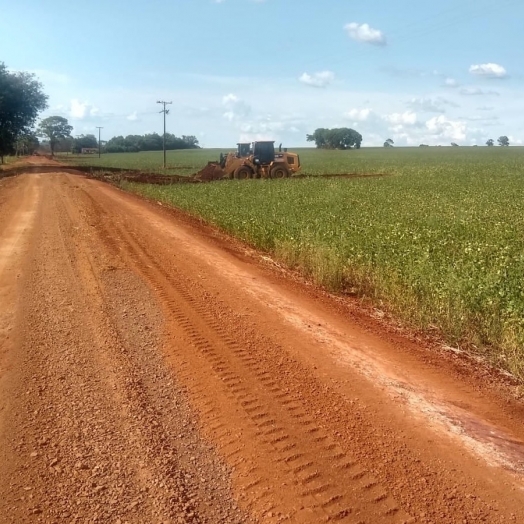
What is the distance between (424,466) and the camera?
4.48 meters

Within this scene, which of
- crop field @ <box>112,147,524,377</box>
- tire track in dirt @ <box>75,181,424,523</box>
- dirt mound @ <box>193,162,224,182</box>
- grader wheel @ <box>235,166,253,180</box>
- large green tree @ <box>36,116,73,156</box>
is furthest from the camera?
large green tree @ <box>36,116,73,156</box>

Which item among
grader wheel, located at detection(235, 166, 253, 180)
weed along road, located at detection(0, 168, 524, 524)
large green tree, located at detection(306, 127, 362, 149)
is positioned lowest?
weed along road, located at detection(0, 168, 524, 524)

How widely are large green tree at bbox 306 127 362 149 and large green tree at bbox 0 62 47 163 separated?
99.8 meters

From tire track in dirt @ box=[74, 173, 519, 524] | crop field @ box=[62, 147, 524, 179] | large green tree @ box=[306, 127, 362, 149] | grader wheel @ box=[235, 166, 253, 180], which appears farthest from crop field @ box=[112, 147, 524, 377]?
→ large green tree @ box=[306, 127, 362, 149]

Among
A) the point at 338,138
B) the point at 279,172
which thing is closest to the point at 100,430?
the point at 279,172

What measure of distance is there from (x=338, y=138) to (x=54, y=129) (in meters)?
63.8

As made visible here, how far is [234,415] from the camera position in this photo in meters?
5.16

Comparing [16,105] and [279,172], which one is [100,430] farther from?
[16,105]

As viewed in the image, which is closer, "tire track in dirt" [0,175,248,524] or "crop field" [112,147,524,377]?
"tire track in dirt" [0,175,248,524]

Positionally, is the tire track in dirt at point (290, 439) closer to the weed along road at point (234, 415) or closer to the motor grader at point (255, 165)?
the weed along road at point (234, 415)

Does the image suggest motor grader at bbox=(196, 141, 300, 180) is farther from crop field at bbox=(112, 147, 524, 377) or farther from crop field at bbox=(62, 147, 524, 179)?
A: crop field at bbox=(112, 147, 524, 377)

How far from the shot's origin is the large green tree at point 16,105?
5184cm

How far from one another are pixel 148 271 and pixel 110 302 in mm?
2148

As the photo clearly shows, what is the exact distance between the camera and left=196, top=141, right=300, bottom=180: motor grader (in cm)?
3812
